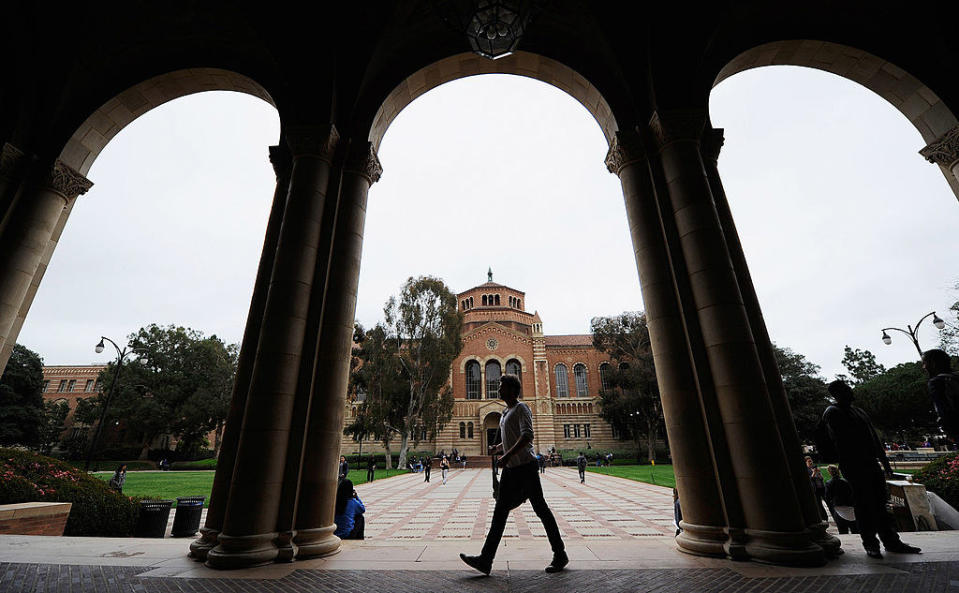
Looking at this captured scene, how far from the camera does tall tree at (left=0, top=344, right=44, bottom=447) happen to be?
121ft

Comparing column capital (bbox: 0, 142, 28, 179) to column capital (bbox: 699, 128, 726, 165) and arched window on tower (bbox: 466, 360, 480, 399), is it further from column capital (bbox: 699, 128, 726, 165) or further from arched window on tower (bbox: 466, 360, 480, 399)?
arched window on tower (bbox: 466, 360, 480, 399)

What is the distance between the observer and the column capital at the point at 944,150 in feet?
21.5

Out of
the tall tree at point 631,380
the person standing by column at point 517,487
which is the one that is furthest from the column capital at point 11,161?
the tall tree at point 631,380

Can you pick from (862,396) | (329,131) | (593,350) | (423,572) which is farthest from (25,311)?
(862,396)

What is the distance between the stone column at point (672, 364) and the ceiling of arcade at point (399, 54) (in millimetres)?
1084

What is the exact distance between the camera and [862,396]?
37375 millimetres

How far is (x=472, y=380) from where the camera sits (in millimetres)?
48812

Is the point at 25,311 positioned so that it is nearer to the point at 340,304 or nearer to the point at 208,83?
the point at 208,83

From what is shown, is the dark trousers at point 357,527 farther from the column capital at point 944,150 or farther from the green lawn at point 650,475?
the green lawn at point 650,475

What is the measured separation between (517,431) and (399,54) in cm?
682

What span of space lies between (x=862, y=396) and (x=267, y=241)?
165 ft

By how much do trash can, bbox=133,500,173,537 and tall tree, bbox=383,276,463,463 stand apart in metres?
24.5

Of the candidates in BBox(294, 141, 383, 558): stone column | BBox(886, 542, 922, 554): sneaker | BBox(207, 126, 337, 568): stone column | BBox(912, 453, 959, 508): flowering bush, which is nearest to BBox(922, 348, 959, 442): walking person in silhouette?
BBox(886, 542, 922, 554): sneaker

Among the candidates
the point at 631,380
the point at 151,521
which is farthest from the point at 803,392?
the point at 151,521
